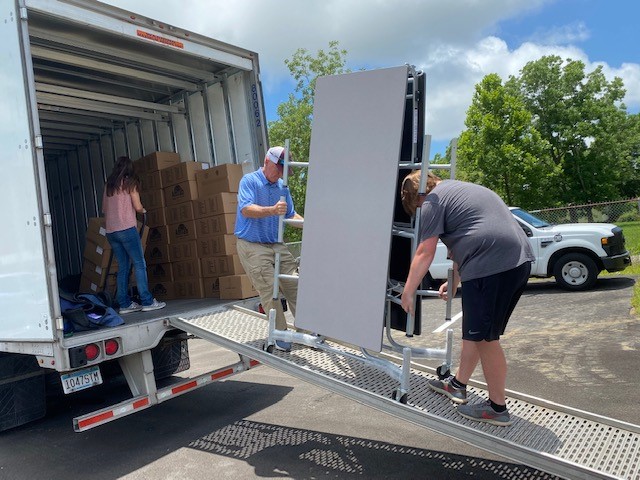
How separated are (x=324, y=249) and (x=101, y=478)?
7.33ft

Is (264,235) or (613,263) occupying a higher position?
(264,235)

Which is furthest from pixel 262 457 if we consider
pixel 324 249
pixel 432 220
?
pixel 432 220

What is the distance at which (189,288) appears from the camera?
6.40m

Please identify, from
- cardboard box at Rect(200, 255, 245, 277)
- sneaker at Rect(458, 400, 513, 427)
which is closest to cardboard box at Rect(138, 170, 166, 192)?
cardboard box at Rect(200, 255, 245, 277)

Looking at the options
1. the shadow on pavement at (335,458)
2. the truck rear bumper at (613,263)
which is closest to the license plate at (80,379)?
the shadow on pavement at (335,458)

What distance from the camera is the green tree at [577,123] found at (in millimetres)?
40469

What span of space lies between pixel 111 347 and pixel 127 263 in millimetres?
2172

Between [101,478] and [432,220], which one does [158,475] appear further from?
[432,220]

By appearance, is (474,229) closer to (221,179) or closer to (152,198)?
(221,179)

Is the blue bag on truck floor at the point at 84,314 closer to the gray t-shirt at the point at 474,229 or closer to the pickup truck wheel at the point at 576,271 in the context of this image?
the gray t-shirt at the point at 474,229

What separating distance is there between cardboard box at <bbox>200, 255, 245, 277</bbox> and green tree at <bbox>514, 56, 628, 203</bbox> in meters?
38.3

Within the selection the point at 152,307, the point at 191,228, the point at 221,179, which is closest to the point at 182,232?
the point at 191,228

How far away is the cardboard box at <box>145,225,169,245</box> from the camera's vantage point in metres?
6.63

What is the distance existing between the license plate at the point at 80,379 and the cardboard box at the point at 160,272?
99.1 inches
